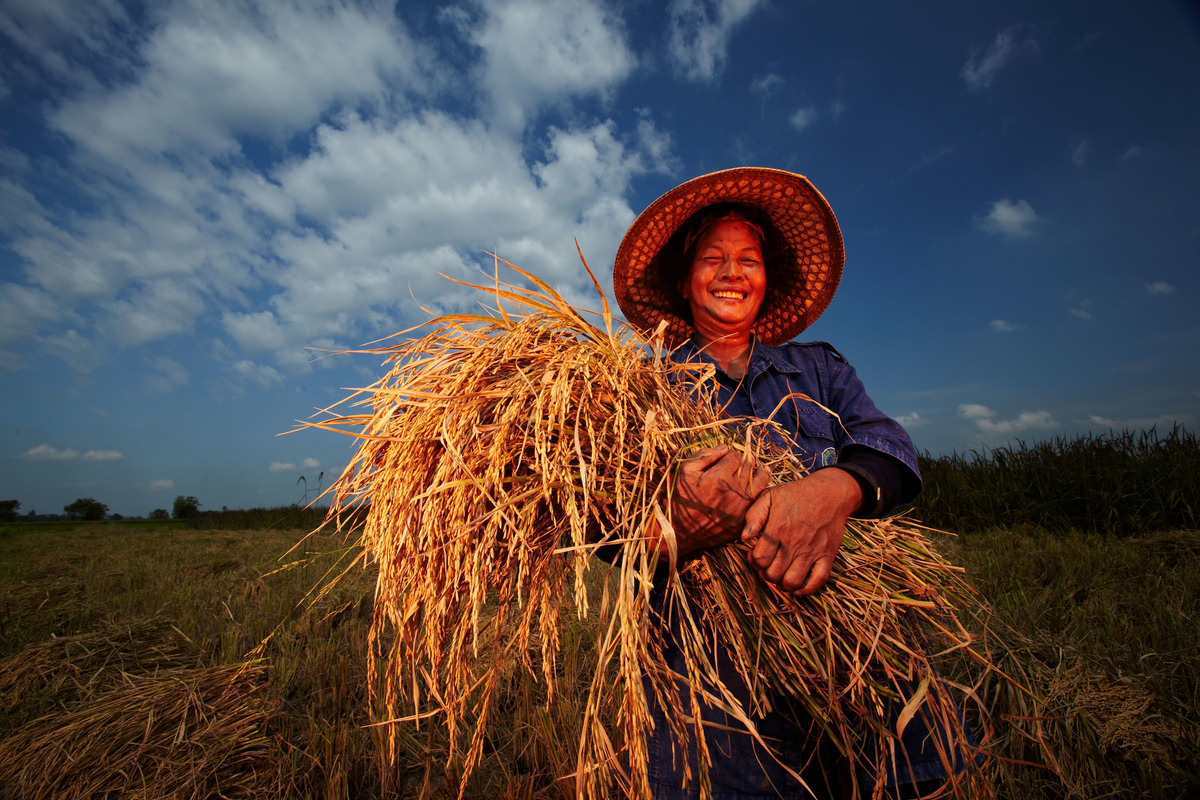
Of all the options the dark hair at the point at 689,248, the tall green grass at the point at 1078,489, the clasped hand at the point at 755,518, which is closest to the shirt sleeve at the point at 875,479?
the clasped hand at the point at 755,518

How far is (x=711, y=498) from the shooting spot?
103 centimetres

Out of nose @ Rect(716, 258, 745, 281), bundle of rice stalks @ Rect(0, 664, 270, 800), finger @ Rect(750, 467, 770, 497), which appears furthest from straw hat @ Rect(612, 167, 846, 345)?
bundle of rice stalks @ Rect(0, 664, 270, 800)

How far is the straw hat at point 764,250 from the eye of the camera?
84.2 inches

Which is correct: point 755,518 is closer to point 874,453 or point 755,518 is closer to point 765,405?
point 874,453

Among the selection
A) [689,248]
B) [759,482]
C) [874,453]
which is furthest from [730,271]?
[759,482]

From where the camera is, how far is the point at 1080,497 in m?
7.42

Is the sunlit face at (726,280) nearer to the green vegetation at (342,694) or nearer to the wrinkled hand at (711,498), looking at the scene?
the wrinkled hand at (711,498)

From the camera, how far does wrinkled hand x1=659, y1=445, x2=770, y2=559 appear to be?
1034mm

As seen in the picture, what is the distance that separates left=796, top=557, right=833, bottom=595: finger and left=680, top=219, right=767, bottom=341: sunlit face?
3.55ft

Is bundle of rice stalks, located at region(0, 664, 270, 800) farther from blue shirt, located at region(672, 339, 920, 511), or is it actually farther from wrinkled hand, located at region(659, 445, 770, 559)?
blue shirt, located at region(672, 339, 920, 511)

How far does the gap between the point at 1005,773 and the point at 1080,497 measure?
307 inches

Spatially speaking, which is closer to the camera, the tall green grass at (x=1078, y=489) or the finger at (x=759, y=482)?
the finger at (x=759, y=482)

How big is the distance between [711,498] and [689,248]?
1.47 metres

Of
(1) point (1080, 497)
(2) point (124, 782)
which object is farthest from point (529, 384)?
(1) point (1080, 497)
